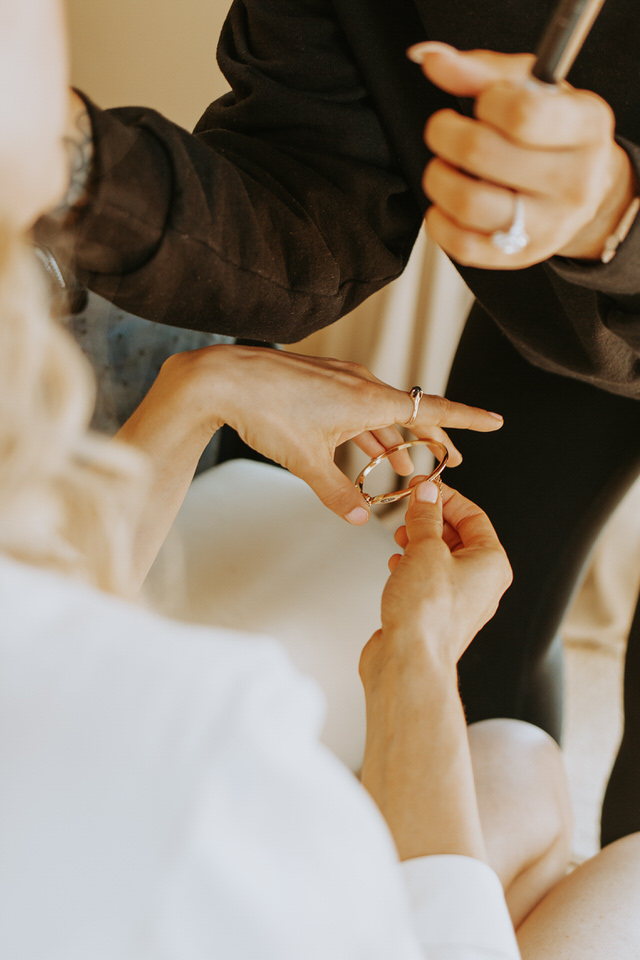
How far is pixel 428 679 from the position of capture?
1.92 ft

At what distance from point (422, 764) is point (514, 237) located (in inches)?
14.5

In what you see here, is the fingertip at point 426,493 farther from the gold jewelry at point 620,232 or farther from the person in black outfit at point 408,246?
the gold jewelry at point 620,232

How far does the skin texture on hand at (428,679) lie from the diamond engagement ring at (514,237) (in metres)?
0.33

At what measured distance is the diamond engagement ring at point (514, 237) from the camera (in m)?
0.40

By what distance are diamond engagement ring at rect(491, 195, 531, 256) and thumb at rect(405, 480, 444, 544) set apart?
35 cm

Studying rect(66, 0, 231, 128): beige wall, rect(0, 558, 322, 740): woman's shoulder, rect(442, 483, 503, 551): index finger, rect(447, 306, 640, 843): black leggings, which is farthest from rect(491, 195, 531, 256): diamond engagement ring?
rect(66, 0, 231, 128): beige wall

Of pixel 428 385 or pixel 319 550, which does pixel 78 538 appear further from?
pixel 428 385

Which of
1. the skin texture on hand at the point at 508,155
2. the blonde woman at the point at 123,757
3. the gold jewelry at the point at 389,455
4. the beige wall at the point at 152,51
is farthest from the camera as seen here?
the beige wall at the point at 152,51

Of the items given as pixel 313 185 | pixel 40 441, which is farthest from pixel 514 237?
pixel 313 185

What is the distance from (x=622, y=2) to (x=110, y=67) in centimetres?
143

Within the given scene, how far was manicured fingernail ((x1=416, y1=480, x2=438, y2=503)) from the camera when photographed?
2.50 ft

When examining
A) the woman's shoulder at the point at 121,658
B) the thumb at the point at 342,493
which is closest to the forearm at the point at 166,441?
the thumb at the point at 342,493

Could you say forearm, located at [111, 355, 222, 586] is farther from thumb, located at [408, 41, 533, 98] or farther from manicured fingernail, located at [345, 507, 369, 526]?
thumb, located at [408, 41, 533, 98]

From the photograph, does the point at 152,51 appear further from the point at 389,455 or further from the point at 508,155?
the point at 508,155
